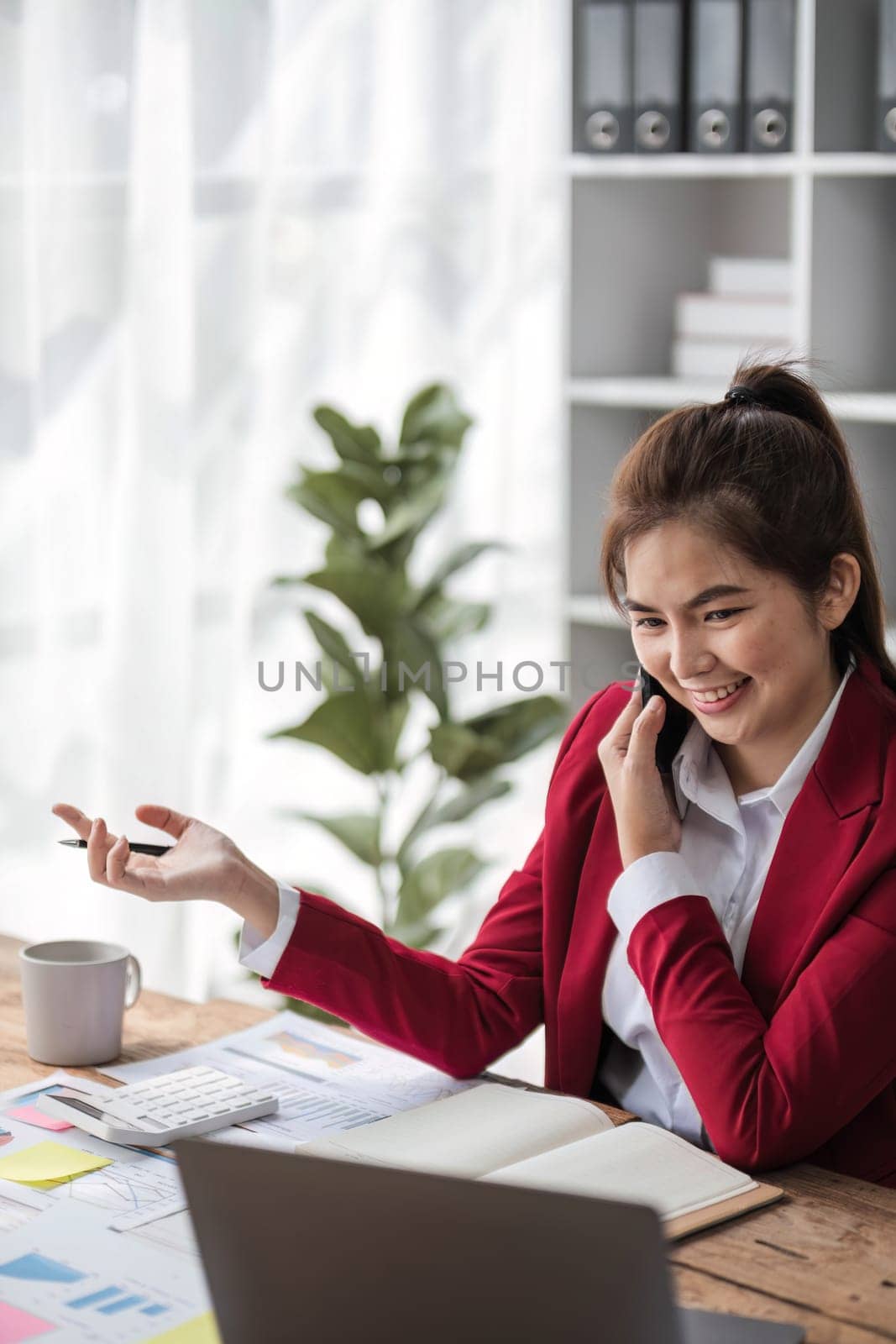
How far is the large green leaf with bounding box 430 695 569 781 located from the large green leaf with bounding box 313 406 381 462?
435 mm

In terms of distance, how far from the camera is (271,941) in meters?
1.42

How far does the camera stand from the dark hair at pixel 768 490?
1.38 metres

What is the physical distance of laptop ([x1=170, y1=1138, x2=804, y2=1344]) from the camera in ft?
2.44

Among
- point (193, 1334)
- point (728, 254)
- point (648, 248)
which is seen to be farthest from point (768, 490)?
point (728, 254)

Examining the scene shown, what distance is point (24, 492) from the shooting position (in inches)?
99.2

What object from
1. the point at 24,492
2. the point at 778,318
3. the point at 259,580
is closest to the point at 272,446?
the point at 259,580

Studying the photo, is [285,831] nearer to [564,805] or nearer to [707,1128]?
[564,805]

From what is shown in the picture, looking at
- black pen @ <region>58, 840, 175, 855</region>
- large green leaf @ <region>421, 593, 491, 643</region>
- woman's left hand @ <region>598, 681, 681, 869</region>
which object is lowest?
black pen @ <region>58, 840, 175, 855</region>

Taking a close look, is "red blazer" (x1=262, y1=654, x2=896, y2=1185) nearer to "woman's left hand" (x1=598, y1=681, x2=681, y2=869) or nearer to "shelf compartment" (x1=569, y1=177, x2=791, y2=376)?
"woman's left hand" (x1=598, y1=681, x2=681, y2=869)

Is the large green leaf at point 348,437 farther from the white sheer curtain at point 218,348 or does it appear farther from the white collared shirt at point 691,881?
the white collared shirt at point 691,881

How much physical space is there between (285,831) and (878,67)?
1.58 meters

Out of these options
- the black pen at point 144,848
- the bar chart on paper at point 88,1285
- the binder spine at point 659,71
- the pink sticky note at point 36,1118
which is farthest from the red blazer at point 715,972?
the binder spine at point 659,71

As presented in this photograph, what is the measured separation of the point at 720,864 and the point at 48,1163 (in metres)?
0.63

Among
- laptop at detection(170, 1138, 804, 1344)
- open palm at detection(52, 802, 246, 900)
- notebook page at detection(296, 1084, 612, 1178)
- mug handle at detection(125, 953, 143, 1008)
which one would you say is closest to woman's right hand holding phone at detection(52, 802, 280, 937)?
open palm at detection(52, 802, 246, 900)
